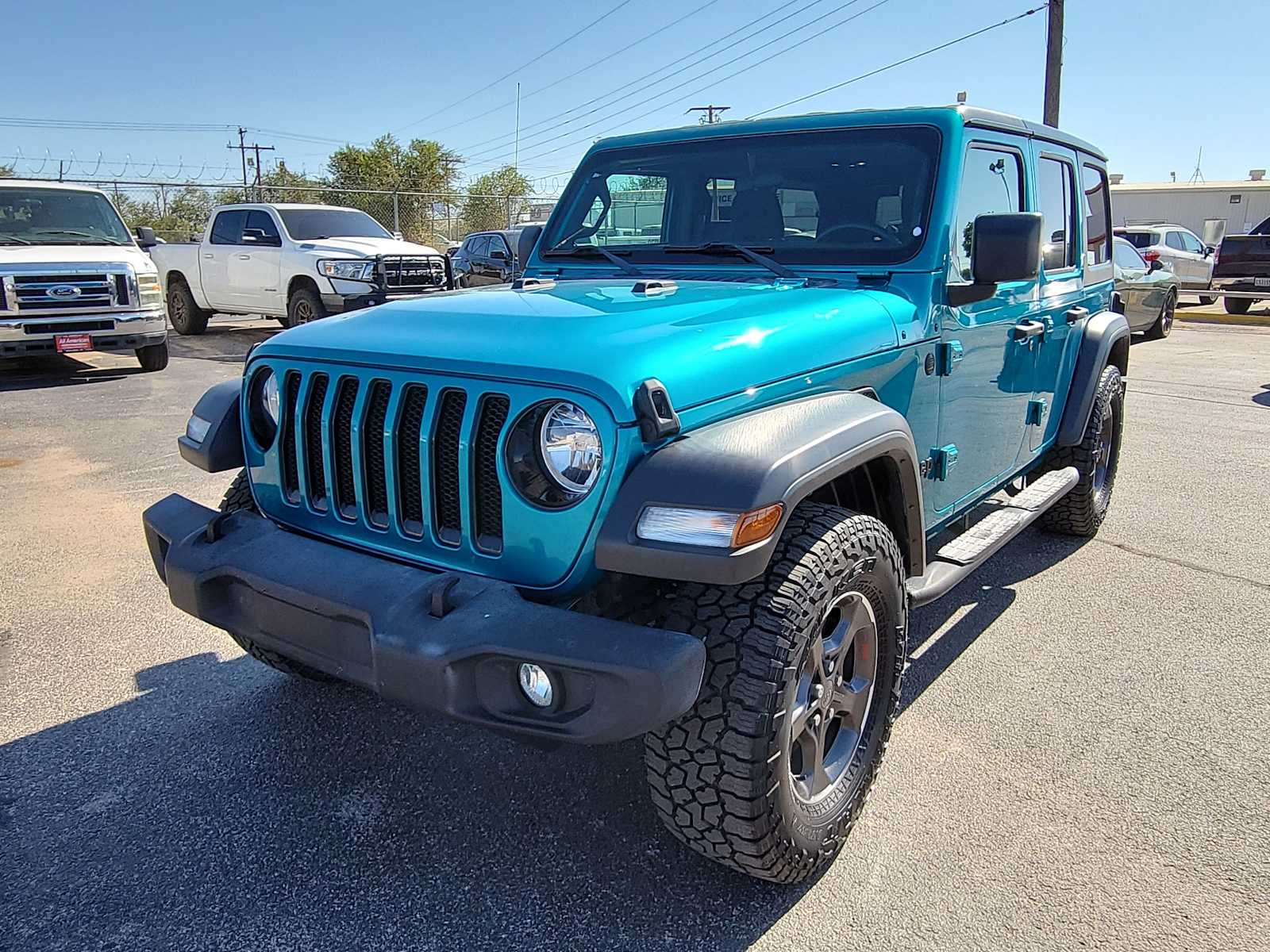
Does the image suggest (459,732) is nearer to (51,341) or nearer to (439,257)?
(51,341)

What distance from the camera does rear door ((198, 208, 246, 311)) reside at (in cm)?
1341

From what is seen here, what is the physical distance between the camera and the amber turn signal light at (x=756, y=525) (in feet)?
6.61

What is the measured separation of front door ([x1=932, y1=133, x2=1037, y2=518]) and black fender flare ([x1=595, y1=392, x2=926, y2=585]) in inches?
39.6

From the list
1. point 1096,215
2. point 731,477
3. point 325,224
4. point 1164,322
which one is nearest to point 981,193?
point 1096,215

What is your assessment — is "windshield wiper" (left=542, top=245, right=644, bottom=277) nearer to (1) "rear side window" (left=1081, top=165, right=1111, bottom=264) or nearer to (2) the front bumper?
(1) "rear side window" (left=1081, top=165, right=1111, bottom=264)

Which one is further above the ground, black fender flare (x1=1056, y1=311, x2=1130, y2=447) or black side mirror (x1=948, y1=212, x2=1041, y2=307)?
black side mirror (x1=948, y1=212, x2=1041, y2=307)

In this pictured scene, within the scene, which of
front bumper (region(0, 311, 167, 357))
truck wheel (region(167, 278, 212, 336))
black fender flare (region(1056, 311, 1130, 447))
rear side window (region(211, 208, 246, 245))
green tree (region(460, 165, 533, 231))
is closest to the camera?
black fender flare (region(1056, 311, 1130, 447))

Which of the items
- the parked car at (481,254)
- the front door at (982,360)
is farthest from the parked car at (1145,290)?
the front door at (982,360)

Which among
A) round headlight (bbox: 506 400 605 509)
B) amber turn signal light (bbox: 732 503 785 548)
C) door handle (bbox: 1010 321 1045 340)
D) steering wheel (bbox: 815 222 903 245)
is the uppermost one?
steering wheel (bbox: 815 222 903 245)

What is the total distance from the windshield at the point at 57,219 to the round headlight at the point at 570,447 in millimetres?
10014

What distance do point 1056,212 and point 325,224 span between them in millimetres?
10722

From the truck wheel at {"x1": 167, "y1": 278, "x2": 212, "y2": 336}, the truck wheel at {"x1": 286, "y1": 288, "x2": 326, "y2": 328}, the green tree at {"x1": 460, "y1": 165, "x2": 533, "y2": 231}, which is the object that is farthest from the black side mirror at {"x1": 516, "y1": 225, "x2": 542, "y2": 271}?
the green tree at {"x1": 460, "y1": 165, "x2": 533, "y2": 231}

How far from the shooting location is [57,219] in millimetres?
10422

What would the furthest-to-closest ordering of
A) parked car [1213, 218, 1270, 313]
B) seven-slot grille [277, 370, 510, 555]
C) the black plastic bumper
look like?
parked car [1213, 218, 1270, 313] < seven-slot grille [277, 370, 510, 555] < the black plastic bumper
